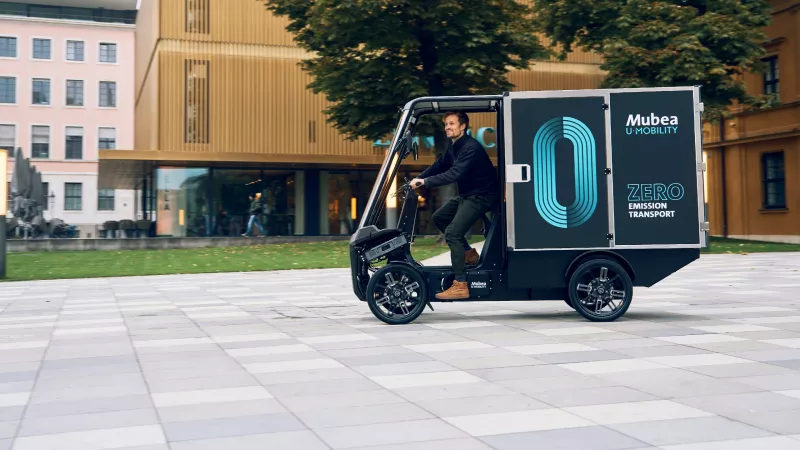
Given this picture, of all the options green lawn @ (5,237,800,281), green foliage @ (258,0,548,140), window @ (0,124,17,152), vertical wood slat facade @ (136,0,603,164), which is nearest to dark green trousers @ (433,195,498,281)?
green lawn @ (5,237,800,281)

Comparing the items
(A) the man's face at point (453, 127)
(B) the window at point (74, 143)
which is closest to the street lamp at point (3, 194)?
(A) the man's face at point (453, 127)

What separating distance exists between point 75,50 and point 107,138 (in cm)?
717

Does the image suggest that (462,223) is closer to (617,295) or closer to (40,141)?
(617,295)

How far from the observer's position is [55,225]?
3916 centimetres

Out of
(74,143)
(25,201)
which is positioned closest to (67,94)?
(74,143)

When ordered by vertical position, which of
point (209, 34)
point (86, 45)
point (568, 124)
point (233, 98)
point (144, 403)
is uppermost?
point (86, 45)

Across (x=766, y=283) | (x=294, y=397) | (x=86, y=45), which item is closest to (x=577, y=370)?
(x=294, y=397)

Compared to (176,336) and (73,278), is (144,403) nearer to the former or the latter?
(176,336)

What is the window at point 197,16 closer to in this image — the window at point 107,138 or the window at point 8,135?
the window at point 107,138

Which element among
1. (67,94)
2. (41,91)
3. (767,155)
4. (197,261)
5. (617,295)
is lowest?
(617,295)

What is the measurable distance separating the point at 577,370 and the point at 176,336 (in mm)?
4141

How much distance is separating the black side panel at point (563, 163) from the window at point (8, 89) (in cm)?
6353

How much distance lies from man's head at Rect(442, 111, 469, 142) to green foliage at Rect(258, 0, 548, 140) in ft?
51.8

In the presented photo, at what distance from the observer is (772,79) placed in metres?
33.0
